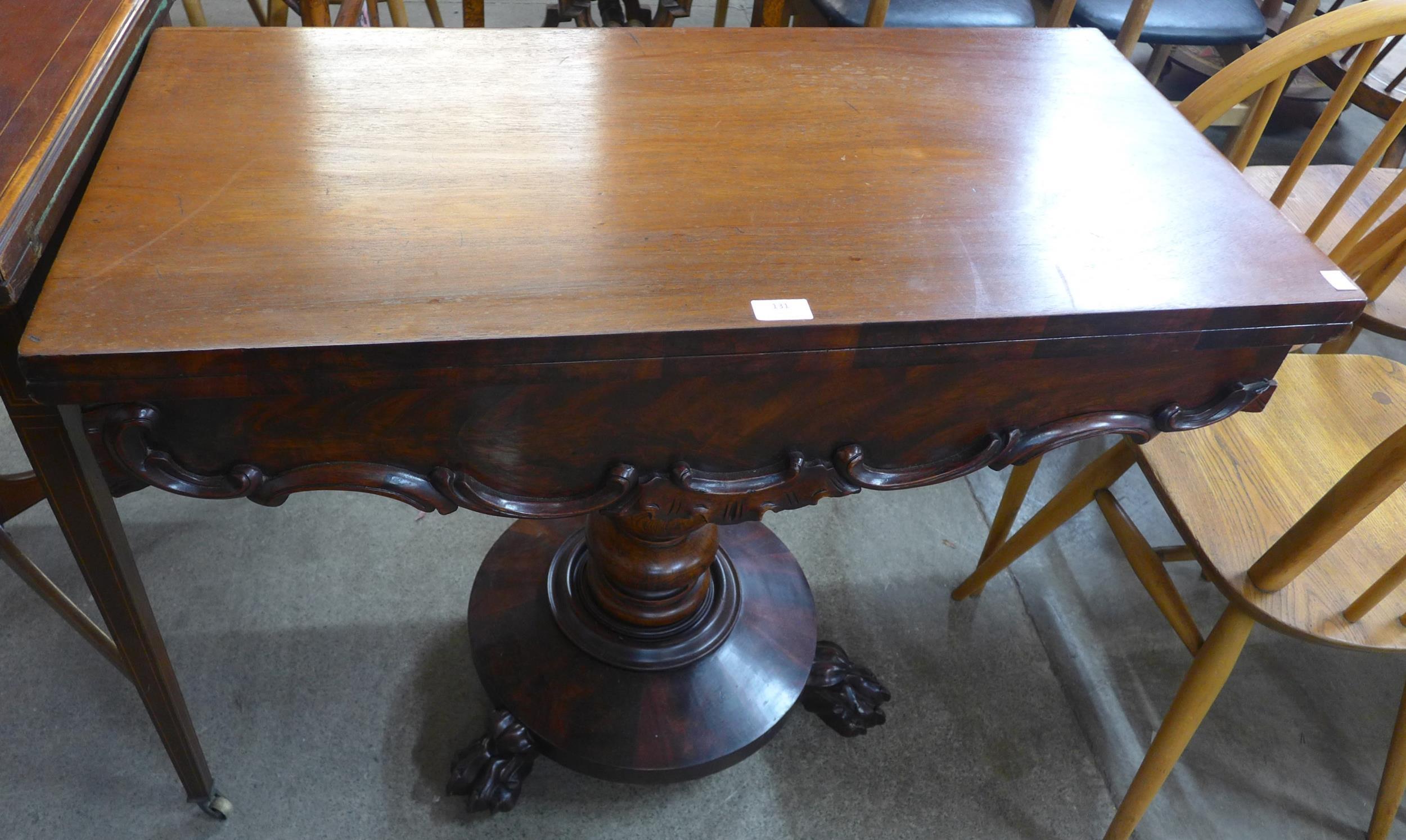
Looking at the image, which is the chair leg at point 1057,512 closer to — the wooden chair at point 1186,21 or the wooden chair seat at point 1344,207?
the wooden chair seat at point 1344,207

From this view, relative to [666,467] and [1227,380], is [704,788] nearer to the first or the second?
[666,467]

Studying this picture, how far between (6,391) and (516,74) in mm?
527

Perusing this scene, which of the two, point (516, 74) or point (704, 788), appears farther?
point (704, 788)

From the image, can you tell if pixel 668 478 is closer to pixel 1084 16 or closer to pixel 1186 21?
pixel 1084 16

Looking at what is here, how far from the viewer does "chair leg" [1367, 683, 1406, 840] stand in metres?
1.26

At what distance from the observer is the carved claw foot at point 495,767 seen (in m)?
1.27

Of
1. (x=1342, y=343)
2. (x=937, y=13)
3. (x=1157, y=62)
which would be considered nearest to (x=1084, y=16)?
(x=937, y=13)

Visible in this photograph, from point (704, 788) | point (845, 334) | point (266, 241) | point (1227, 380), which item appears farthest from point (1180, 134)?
point (704, 788)

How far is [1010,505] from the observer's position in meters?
1.51

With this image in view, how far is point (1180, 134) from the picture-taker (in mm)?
987

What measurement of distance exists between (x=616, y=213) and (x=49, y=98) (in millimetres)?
464

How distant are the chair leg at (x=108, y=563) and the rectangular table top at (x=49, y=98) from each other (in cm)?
14

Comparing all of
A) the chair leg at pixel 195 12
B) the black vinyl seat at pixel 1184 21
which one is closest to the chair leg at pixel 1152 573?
the black vinyl seat at pixel 1184 21

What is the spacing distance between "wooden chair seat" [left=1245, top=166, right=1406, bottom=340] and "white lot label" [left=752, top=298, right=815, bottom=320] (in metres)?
0.93
